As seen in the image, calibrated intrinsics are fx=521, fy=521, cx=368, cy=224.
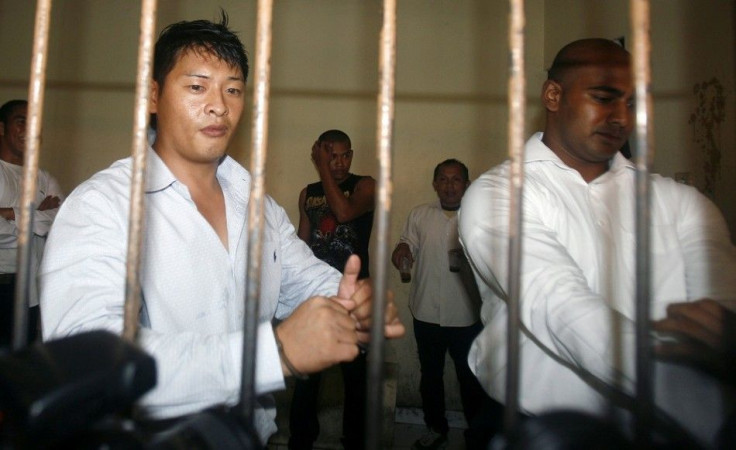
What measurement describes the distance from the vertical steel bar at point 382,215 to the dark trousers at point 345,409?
211 cm

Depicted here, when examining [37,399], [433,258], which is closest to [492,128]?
[433,258]

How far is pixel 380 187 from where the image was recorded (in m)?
0.67

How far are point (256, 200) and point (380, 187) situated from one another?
165 millimetres

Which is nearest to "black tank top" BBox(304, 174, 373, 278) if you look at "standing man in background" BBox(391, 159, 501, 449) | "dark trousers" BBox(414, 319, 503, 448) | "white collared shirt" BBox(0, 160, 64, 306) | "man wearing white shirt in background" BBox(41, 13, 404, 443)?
"standing man in background" BBox(391, 159, 501, 449)

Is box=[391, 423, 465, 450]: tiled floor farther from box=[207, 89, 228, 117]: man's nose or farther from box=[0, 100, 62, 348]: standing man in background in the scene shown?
box=[207, 89, 228, 117]: man's nose

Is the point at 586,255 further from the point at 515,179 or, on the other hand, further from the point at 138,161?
the point at 138,161

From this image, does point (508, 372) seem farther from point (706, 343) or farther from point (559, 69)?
point (559, 69)

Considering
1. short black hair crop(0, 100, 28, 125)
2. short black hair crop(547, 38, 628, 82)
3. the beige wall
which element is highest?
the beige wall

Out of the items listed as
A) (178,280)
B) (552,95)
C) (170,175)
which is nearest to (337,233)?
(552,95)

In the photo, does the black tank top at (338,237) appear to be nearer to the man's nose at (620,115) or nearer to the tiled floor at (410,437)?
the tiled floor at (410,437)

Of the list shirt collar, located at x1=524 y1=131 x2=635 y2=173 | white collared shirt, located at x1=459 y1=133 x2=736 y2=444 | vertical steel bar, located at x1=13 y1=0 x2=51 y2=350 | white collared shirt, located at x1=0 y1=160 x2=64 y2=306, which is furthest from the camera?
white collared shirt, located at x1=0 y1=160 x2=64 y2=306

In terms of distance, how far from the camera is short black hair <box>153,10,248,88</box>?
4.18 feet

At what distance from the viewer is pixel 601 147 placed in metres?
1.39

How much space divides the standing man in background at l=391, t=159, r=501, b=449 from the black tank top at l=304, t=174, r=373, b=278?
51 centimetres
